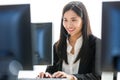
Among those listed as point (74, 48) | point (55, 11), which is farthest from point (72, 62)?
point (55, 11)

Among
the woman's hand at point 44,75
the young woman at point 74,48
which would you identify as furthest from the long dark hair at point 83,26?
the woman's hand at point 44,75

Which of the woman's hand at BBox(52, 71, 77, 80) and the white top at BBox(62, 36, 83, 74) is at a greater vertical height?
the white top at BBox(62, 36, 83, 74)

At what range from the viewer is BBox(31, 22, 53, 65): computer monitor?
124 centimetres

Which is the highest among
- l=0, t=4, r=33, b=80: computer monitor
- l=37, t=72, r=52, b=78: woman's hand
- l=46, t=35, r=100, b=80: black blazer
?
l=0, t=4, r=33, b=80: computer monitor

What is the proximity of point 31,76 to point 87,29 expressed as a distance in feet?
1.30

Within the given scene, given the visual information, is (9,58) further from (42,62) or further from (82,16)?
(82,16)

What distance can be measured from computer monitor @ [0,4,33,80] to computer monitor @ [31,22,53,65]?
0.19 feet

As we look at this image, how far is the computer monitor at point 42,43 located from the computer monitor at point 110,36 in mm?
290

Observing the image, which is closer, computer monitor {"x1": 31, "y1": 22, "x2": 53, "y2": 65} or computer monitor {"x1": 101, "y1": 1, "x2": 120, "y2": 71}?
computer monitor {"x1": 101, "y1": 1, "x2": 120, "y2": 71}

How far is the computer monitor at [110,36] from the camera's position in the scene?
1134mm

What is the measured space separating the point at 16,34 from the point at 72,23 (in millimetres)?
303

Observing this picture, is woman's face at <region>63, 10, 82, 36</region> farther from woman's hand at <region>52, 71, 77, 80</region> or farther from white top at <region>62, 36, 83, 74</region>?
woman's hand at <region>52, 71, 77, 80</region>

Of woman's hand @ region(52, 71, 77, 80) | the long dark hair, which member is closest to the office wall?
the long dark hair

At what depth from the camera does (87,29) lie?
1198mm
